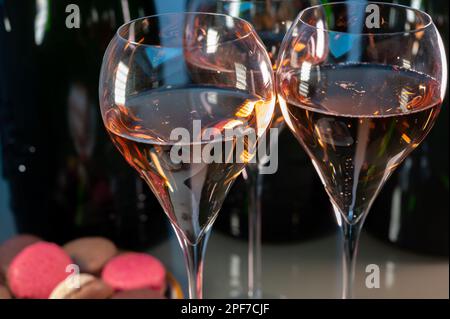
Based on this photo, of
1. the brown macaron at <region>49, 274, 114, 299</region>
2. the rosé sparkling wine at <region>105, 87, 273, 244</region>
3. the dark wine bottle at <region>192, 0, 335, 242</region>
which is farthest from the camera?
the dark wine bottle at <region>192, 0, 335, 242</region>

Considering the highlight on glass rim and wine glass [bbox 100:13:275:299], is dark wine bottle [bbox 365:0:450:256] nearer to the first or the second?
the highlight on glass rim

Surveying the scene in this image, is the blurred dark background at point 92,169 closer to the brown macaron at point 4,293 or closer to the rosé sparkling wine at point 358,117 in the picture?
the brown macaron at point 4,293

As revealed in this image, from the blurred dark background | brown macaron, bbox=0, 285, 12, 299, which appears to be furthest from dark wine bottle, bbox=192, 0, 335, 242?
brown macaron, bbox=0, 285, 12, 299

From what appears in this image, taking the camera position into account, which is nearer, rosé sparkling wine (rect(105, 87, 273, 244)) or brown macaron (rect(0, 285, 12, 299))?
rosé sparkling wine (rect(105, 87, 273, 244))

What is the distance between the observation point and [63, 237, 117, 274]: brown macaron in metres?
0.73

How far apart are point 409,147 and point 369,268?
0.97 feet

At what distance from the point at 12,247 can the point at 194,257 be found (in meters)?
0.30

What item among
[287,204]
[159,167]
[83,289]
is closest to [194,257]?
[159,167]

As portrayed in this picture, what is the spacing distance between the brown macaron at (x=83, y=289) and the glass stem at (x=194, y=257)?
17cm

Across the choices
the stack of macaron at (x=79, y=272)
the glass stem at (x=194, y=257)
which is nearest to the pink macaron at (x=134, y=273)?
the stack of macaron at (x=79, y=272)

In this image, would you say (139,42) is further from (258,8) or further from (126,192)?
(126,192)

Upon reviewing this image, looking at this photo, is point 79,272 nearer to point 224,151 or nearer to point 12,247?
point 12,247

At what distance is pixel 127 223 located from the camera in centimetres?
77
